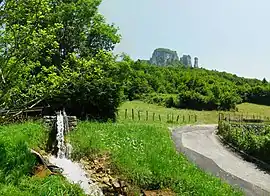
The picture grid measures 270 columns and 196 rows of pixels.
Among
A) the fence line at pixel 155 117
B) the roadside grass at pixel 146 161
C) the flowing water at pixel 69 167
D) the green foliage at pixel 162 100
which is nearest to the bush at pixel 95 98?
the fence line at pixel 155 117

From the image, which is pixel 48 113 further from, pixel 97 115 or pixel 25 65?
→ pixel 25 65

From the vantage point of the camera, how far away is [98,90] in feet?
109

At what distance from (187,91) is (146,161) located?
54483 millimetres

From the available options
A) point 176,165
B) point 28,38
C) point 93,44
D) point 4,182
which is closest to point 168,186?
point 176,165

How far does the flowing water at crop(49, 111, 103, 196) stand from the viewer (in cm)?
1353

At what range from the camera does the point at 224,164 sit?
2156 cm

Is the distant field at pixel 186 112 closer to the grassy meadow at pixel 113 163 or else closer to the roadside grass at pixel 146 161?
the roadside grass at pixel 146 161

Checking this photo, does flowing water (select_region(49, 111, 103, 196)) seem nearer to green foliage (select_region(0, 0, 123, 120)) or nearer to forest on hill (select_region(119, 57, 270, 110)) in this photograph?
green foliage (select_region(0, 0, 123, 120))

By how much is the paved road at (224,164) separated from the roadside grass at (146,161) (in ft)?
5.57

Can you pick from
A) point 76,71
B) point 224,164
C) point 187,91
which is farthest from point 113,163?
point 187,91

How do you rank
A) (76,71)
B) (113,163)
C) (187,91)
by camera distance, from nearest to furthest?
(76,71)
(113,163)
(187,91)

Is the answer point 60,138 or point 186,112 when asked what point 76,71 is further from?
point 186,112

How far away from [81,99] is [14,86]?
1975cm

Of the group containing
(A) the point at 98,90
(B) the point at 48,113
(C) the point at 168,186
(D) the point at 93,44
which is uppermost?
(D) the point at 93,44
